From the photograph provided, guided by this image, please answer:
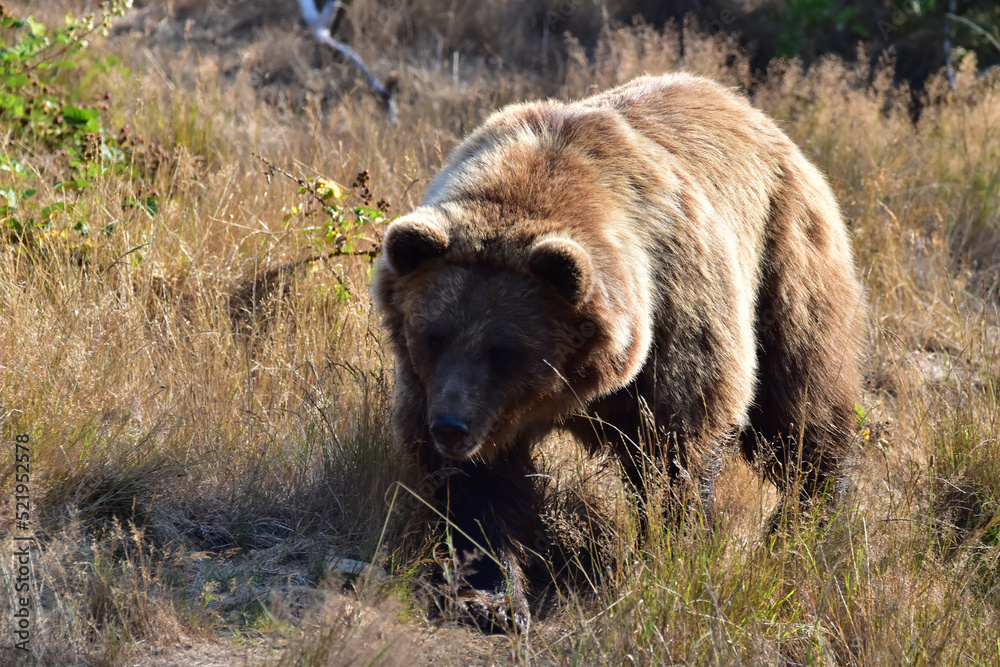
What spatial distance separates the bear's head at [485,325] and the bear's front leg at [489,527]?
25 cm

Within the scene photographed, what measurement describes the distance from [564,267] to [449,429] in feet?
2.30

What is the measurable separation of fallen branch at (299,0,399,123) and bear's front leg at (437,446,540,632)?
6.07 m

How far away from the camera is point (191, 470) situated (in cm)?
426

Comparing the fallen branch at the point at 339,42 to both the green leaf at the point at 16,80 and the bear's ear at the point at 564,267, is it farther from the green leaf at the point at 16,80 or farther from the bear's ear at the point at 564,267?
the bear's ear at the point at 564,267

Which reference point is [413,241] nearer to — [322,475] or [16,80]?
[322,475]

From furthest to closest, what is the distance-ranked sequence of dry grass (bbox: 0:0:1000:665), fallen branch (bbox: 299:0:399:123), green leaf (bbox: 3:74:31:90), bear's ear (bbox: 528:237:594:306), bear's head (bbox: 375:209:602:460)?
1. fallen branch (bbox: 299:0:399:123)
2. green leaf (bbox: 3:74:31:90)
3. bear's head (bbox: 375:209:602:460)
4. bear's ear (bbox: 528:237:594:306)
5. dry grass (bbox: 0:0:1000:665)

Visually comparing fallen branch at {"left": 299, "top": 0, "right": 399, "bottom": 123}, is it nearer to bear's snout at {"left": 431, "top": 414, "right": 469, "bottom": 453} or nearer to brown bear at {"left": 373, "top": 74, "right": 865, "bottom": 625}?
brown bear at {"left": 373, "top": 74, "right": 865, "bottom": 625}

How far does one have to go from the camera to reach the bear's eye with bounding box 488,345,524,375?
3.54 m

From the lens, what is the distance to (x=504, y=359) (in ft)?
11.7

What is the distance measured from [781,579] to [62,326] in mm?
3534

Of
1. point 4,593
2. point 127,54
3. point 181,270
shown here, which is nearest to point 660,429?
point 4,593

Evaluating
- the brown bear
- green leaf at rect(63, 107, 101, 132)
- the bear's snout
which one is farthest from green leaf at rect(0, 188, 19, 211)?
the bear's snout

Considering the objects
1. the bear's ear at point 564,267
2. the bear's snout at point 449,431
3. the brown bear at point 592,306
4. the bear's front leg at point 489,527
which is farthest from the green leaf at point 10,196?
the bear's ear at point 564,267

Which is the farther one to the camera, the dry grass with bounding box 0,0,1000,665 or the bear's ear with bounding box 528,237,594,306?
the bear's ear with bounding box 528,237,594,306
